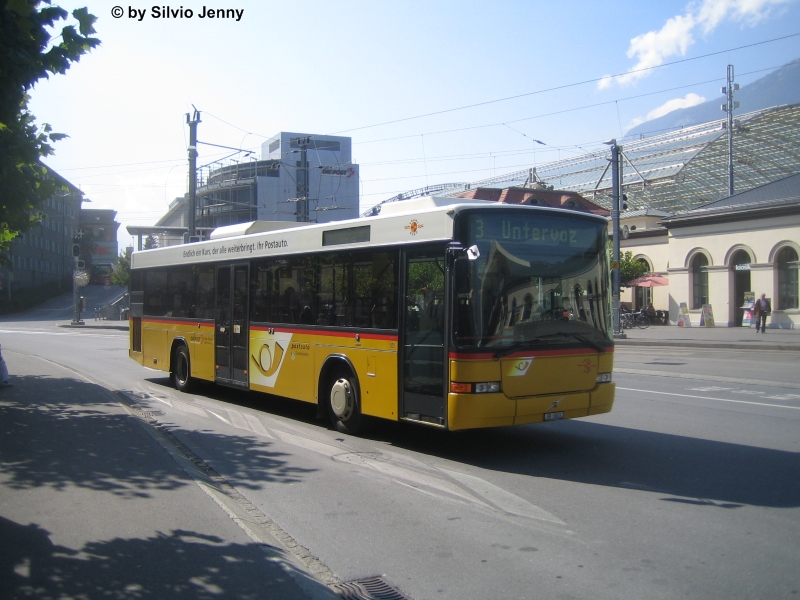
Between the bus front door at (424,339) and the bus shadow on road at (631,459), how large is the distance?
75cm

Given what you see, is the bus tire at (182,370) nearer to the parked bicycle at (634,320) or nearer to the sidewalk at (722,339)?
the sidewalk at (722,339)

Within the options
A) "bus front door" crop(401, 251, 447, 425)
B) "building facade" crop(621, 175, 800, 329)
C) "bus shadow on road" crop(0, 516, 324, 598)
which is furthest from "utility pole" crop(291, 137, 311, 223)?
"bus shadow on road" crop(0, 516, 324, 598)

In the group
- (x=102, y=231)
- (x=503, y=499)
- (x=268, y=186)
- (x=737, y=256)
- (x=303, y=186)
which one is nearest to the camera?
(x=503, y=499)

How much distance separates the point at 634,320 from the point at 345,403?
33.8 meters

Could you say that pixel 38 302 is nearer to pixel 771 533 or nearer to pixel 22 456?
pixel 22 456

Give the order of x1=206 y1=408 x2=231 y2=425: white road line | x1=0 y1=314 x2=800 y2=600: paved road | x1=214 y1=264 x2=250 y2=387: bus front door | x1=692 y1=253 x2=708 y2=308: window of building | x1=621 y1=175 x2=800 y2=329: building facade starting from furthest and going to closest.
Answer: x1=692 y1=253 x2=708 y2=308: window of building, x1=621 y1=175 x2=800 y2=329: building facade, x1=214 y1=264 x2=250 y2=387: bus front door, x1=206 y1=408 x2=231 y2=425: white road line, x1=0 y1=314 x2=800 y2=600: paved road

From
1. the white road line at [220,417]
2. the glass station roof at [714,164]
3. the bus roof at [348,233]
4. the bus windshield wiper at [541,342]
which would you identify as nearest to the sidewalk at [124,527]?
the white road line at [220,417]

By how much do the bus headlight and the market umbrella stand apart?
117ft

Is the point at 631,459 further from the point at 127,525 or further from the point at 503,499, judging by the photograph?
the point at 127,525

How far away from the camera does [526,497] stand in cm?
686

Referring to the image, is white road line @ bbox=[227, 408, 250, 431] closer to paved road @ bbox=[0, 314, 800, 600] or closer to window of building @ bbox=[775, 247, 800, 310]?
paved road @ bbox=[0, 314, 800, 600]

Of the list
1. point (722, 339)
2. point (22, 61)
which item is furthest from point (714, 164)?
point (22, 61)

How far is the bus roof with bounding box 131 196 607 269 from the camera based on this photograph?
848 centimetres

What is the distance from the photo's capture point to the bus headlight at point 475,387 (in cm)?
792
